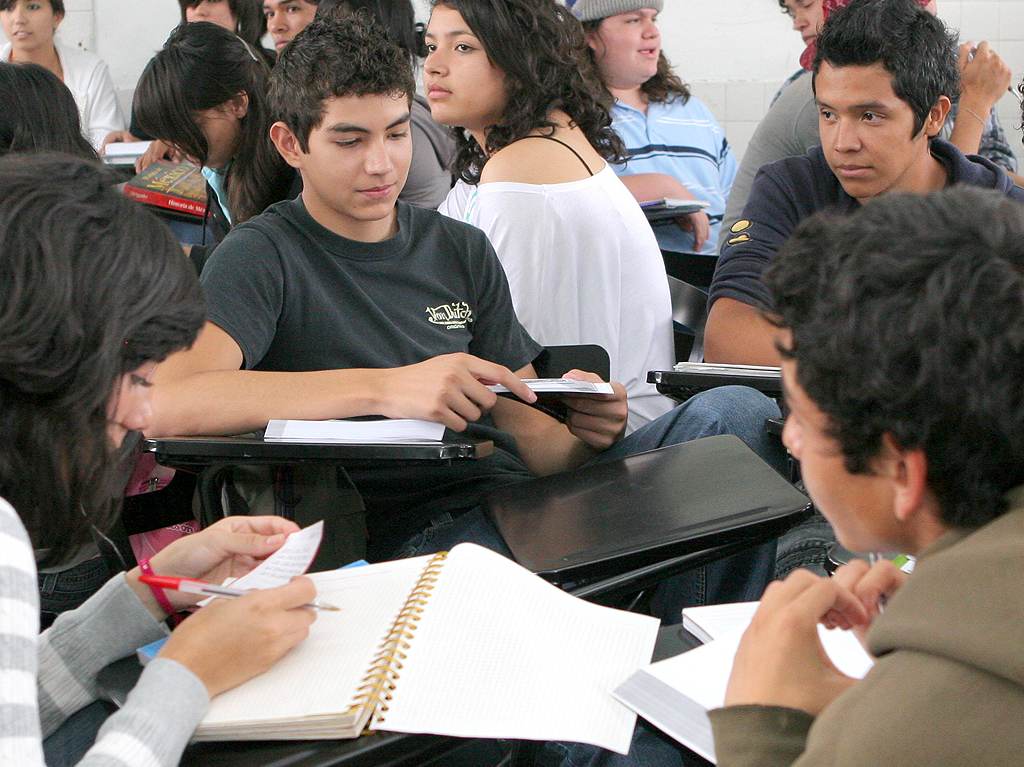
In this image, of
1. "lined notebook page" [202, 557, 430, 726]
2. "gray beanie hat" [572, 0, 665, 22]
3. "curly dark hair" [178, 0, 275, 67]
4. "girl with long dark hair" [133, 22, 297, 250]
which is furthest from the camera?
"curly dark hair" [178, 0, 275, 67]

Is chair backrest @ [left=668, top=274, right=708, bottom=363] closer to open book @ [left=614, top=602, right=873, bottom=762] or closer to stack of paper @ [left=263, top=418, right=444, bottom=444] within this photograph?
stack of paper @ [left=263, top=418, right=444, bottom=444]

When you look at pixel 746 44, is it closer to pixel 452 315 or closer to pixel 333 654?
pixel 452 315

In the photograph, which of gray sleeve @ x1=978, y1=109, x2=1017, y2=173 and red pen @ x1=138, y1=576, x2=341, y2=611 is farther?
gray sleeve @ x1=978, y1=109, x2=1017, y2=173

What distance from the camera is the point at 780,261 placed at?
0.93 metres

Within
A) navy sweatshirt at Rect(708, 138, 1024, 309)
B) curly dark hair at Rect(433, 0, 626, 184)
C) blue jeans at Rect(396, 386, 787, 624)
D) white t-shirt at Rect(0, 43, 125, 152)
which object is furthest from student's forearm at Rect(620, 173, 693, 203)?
white t-shirt at Rect(0, 43, 125, 152)

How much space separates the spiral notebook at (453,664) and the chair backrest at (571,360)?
99cm

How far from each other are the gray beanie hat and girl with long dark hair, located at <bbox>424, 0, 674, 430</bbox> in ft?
4.15

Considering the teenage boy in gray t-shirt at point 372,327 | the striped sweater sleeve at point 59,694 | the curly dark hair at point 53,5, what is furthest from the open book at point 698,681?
the curly dark hair at point 53,5

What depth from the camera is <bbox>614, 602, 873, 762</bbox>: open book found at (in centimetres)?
98

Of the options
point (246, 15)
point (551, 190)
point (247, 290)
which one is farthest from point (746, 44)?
point (247, 290)

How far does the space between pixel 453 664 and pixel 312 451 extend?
1.92 feet

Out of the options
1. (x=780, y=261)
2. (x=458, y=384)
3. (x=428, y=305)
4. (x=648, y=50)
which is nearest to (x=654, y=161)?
(x=648, y=50)

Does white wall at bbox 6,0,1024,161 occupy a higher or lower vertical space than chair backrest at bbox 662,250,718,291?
higher

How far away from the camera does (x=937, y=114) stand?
2.43m
